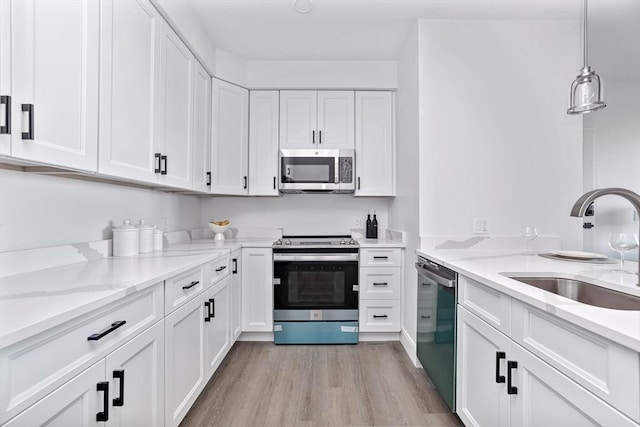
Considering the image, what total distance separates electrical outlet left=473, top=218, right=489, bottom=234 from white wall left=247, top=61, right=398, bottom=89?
5.13 ft

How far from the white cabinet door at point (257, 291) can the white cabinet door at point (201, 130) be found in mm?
735

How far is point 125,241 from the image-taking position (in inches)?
73.4

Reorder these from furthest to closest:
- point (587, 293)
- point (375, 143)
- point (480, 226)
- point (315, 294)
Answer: point (375, 143) → point (315, 294) → point (480, 226) → point (587, 293)

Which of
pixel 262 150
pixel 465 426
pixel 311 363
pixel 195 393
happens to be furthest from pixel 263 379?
pixel 262 150

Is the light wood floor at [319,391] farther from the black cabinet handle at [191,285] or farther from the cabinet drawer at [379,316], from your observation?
the black cabinet handle at [191,285]

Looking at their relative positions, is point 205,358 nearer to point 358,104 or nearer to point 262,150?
point 262,150

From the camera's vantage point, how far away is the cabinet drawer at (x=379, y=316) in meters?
2.90

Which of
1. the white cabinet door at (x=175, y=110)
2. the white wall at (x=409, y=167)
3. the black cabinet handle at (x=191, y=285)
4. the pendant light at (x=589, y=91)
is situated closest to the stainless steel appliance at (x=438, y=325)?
the white wall at (x=409, y=167)

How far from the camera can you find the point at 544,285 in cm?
151

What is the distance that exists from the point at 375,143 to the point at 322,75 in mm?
842

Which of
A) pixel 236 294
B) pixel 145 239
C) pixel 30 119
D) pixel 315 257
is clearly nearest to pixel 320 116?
pixel 315 257

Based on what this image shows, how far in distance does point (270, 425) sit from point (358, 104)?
2757 mm

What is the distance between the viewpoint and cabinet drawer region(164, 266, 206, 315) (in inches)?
58.5

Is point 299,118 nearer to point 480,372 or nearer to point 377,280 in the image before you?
point 377,280
